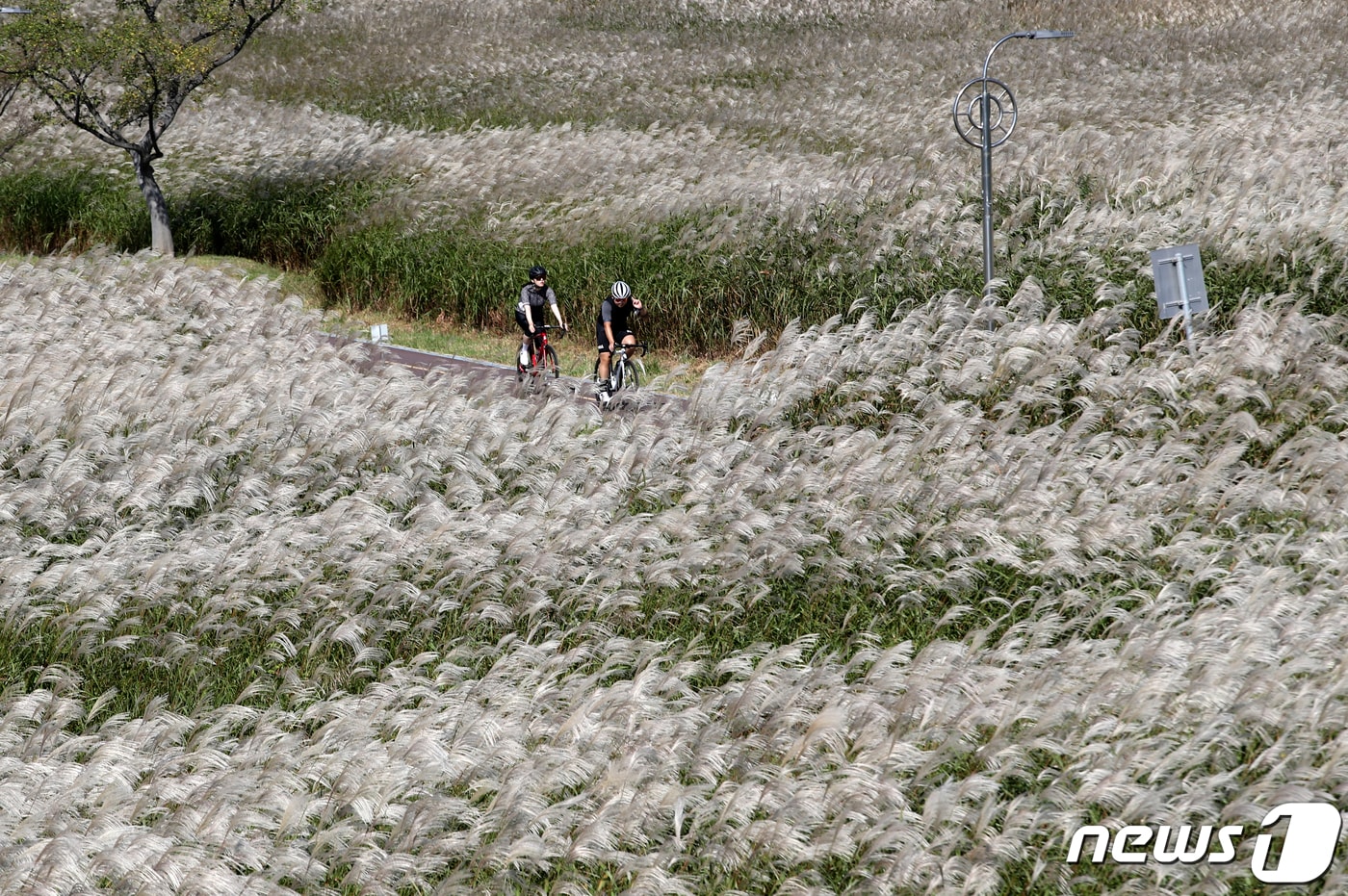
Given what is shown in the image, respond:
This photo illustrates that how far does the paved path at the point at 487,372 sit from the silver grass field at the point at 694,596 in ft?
1.12

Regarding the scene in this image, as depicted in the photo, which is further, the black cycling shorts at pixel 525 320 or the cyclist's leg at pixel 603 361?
the black cycling shorts at pixel 525 320

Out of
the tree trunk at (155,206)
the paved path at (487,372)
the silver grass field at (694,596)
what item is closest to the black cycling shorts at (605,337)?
the paved path at (487,372)

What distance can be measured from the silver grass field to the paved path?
341 millimetres

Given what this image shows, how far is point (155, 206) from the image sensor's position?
88.2 ft

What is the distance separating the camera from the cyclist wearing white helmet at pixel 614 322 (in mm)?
16719

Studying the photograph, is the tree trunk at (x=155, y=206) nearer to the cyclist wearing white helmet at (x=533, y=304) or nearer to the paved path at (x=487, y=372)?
the paved path at (x=487, y=372)

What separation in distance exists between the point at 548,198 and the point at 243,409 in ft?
44.3

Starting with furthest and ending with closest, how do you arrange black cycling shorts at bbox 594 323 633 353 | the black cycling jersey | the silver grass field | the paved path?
1. the black cycling jersey
2. black cycling shorts at bbox 594 323 633 353
3. the paved path
4. the silver grass field

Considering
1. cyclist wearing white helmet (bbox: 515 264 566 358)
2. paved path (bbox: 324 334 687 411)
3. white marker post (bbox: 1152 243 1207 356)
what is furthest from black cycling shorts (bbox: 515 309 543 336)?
white marker post (bbox: 1152 243 1207 356)

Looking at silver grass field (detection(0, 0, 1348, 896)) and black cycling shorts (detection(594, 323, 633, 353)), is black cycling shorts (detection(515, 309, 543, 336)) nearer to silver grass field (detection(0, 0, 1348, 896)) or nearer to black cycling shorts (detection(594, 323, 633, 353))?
black cycling shorts (detection(594, 323, 633, 353))

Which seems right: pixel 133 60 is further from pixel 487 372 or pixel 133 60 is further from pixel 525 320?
pixel 487 372

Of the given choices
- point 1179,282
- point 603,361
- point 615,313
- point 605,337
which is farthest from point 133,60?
point 1179,282

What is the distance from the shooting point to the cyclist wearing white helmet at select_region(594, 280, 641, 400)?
54.9 ft

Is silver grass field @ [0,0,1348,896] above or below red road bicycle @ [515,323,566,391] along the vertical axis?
below
